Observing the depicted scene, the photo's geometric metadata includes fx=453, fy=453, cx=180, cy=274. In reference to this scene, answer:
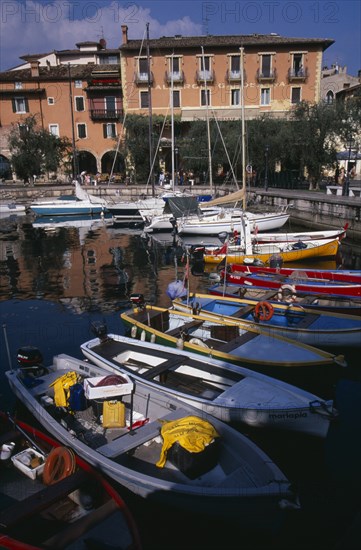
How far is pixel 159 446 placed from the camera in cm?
645

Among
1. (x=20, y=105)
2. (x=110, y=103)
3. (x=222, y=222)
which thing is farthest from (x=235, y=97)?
(x=222, y=222)

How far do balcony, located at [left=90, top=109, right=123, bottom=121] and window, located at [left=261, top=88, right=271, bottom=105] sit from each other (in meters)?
15.4

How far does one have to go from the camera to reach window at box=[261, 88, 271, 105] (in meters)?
47.4

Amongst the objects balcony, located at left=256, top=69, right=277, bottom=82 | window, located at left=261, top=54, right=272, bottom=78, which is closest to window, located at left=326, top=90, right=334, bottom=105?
balcony, located at left=256, top=69, right=277, bottom=82

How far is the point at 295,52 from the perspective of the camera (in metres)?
46.5

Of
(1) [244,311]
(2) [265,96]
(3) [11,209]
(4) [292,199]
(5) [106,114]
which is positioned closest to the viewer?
(1) [244,311]

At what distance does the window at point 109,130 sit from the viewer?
5091 centimetres

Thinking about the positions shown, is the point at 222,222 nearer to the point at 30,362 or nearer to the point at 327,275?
the point at 327,275

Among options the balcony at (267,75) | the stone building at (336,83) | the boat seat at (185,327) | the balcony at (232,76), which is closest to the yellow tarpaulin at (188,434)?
the boat seat at (185,327)

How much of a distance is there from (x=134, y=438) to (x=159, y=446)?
0.51 meters

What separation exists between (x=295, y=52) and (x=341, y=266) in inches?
1402

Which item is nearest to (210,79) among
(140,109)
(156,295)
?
(140,109)

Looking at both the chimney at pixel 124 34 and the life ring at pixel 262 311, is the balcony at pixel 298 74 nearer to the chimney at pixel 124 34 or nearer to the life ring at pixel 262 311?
the chimney at pixel 124 34

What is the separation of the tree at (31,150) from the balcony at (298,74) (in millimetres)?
25687
